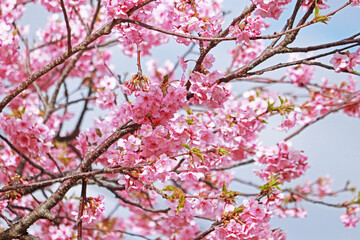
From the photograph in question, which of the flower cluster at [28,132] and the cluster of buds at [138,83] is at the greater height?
the flower cluster at [28,132]

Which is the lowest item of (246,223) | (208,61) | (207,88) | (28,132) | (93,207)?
(246,223)

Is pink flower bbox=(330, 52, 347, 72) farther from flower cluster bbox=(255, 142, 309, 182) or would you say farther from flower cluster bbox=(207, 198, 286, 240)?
flower cluster bbox=(255, 142, 309, 182)

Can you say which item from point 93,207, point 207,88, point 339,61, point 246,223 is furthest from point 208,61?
point 93,207

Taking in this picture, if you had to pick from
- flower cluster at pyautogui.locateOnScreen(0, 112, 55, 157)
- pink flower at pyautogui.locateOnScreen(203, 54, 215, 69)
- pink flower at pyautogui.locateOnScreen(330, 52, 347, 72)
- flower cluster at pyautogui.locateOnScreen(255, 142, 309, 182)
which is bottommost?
pink flower at pyautogui.locateOnScreen(203, 54, 215, 69)

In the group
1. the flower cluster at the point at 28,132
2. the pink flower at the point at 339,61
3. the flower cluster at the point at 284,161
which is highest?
the flower cluster at the point at 284,161

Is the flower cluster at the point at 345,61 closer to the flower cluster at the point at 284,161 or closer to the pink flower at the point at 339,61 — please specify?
the pink flower at the point at 339,61

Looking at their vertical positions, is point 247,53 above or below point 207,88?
above

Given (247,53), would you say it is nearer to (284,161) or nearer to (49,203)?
(284,161)

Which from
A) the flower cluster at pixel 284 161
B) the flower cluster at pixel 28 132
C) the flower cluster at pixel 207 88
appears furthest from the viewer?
the flower cluster at pixel 284 161

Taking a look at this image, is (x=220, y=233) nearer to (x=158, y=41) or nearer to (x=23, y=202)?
(x=23, y=202)

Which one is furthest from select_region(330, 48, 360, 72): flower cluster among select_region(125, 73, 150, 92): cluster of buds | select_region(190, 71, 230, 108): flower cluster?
select_region(125, 73, 150, 92): cluster of buds

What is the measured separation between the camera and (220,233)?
9.40 feet

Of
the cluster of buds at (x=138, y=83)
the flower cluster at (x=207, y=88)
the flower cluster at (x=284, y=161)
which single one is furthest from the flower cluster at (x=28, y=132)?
the flower cluster at (x=284, y=161)

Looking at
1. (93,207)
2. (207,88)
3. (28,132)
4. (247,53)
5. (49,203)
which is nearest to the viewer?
(207,88)
